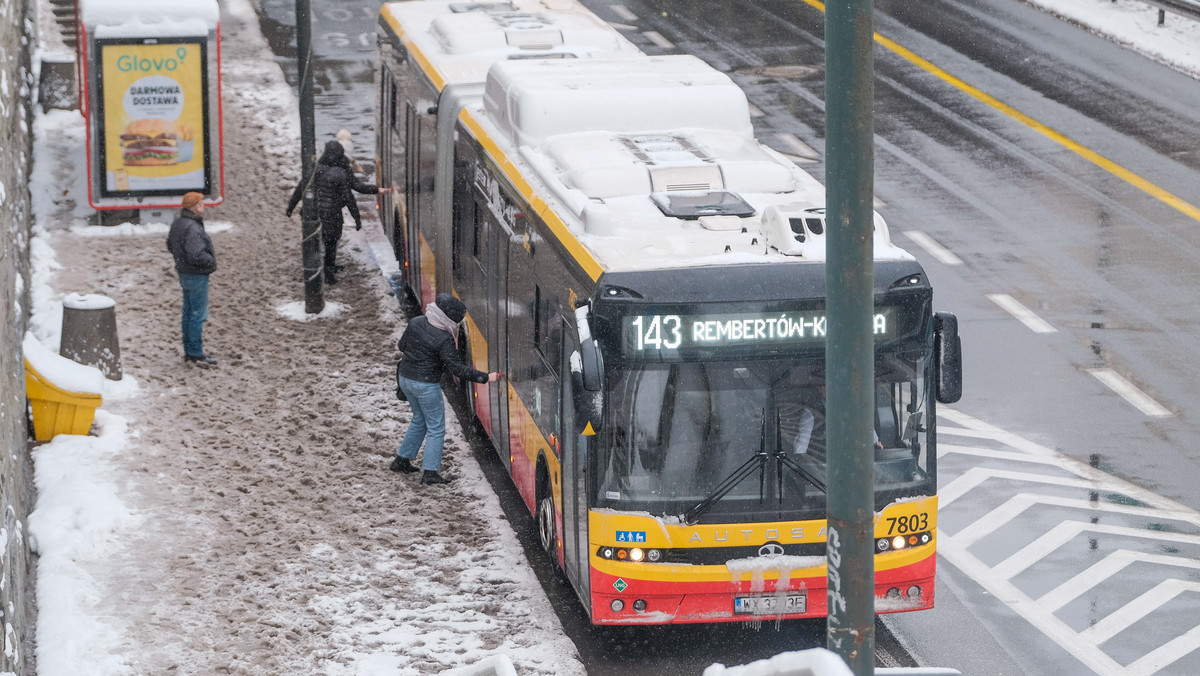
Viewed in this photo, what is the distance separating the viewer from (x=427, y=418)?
1442cm

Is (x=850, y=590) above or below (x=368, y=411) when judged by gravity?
above

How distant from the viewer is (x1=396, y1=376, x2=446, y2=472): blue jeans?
14336mm

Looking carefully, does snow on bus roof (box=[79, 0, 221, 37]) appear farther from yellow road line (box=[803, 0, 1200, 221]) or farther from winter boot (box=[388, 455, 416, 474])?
yellow road line (box=[803, 0, 1200, 221])

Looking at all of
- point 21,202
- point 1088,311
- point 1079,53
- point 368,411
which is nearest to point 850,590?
point 368,411

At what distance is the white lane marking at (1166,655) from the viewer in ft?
37.1

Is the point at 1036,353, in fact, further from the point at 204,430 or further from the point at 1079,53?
the point at 1079,53

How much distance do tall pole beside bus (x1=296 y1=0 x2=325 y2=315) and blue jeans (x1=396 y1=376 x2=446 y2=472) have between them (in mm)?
4449

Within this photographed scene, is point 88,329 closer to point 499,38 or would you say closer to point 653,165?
point 499,38

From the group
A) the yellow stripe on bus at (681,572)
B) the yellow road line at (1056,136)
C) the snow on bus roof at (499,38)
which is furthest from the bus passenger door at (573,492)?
the yellow road line at (1056,136)

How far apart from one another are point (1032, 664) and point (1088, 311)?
824 centimetres

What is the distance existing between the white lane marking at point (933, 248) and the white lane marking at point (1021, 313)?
1.25 m

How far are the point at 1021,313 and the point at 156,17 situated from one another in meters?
10.9

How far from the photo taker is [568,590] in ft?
41.0

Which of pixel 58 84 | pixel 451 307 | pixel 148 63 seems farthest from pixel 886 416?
pixel 58 84
